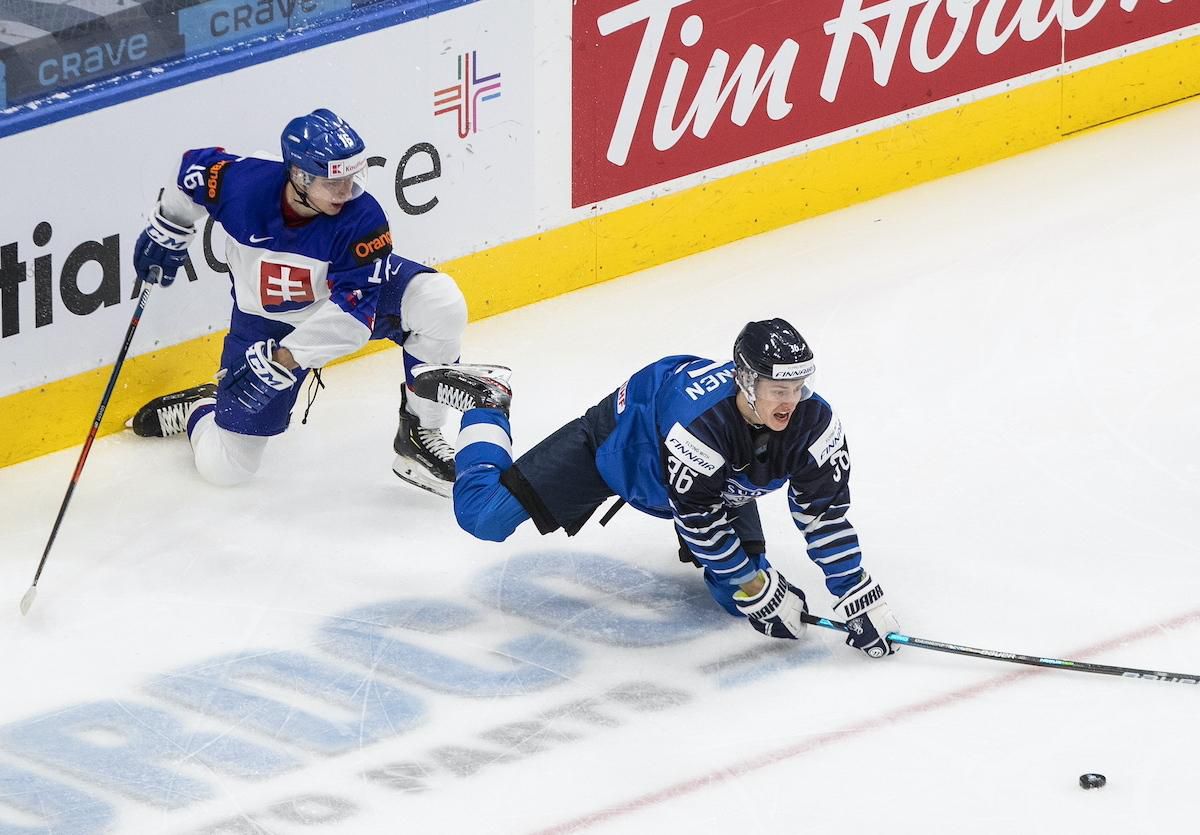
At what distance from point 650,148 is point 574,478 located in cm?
219

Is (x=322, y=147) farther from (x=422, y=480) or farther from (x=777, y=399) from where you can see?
(x=777, y=399)

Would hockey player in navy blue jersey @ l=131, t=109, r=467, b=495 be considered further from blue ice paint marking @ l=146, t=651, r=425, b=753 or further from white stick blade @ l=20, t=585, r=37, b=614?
blue ice paint marking @ l=146, t=651, r=425, b=753

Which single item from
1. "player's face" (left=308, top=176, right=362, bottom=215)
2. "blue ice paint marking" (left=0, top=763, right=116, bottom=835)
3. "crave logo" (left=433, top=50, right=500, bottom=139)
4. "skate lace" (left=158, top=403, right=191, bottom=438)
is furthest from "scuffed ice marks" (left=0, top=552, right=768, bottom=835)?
"crave logo" (left=433, top=50, right=500, bottom=139)

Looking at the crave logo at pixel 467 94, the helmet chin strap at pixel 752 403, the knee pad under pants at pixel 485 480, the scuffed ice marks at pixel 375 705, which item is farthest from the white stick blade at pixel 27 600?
the crave logo at pixel 467 94

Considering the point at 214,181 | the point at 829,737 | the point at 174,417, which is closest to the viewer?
the point at 829,737

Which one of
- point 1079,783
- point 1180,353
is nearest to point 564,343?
point 1180,353

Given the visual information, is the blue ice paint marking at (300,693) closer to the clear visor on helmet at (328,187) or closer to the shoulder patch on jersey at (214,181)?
the clear visor on helmet at (328,187)

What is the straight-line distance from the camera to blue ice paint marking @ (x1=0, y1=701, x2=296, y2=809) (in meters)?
4.69

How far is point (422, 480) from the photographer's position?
600 centimetres

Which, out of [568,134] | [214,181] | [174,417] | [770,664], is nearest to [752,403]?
[770,664]

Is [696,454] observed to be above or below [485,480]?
above

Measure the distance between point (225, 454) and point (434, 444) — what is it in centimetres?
57

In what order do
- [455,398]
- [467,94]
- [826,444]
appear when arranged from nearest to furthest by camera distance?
[826,444] → [455,398] → [467,94]

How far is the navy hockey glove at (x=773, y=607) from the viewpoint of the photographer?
5.12 metres
